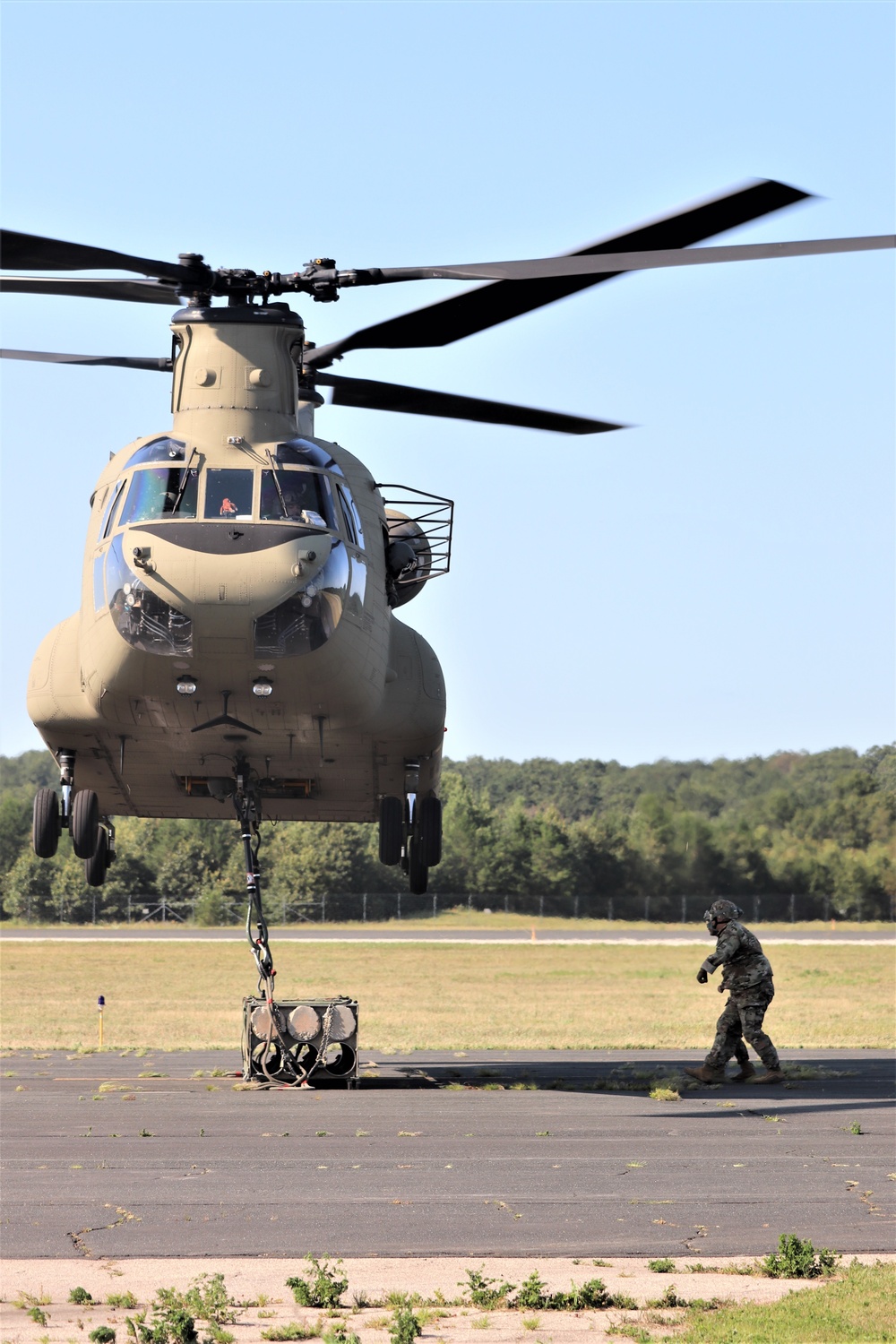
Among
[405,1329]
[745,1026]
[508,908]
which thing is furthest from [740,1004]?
[508,908]

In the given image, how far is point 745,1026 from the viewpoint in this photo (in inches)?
716

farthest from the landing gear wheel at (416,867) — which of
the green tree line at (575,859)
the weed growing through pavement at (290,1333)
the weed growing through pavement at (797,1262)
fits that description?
the green tree line at (575,859)

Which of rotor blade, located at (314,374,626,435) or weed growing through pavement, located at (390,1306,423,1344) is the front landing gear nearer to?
rotor blade, located at (314,374,626,435)

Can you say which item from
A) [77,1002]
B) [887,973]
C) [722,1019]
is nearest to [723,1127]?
[722,1019]

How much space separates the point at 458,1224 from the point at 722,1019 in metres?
9.05

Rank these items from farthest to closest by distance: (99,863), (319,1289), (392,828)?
(99,863) < (392,828) < (319,1289)

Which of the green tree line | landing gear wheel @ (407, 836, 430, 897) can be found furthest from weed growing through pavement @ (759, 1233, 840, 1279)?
the green tree line

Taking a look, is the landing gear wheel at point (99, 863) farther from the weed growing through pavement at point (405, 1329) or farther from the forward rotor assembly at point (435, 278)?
the weed growing through pavement at point (405, 1329)

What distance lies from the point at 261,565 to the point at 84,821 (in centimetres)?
495

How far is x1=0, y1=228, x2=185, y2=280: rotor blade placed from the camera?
14602 millimetres

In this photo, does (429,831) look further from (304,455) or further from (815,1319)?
(815,1319)

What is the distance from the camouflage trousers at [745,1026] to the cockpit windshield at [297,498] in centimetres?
766

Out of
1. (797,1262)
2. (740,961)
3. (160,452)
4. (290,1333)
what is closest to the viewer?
(290,1333)

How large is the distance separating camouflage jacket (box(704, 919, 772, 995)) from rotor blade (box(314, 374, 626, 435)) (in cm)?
643
